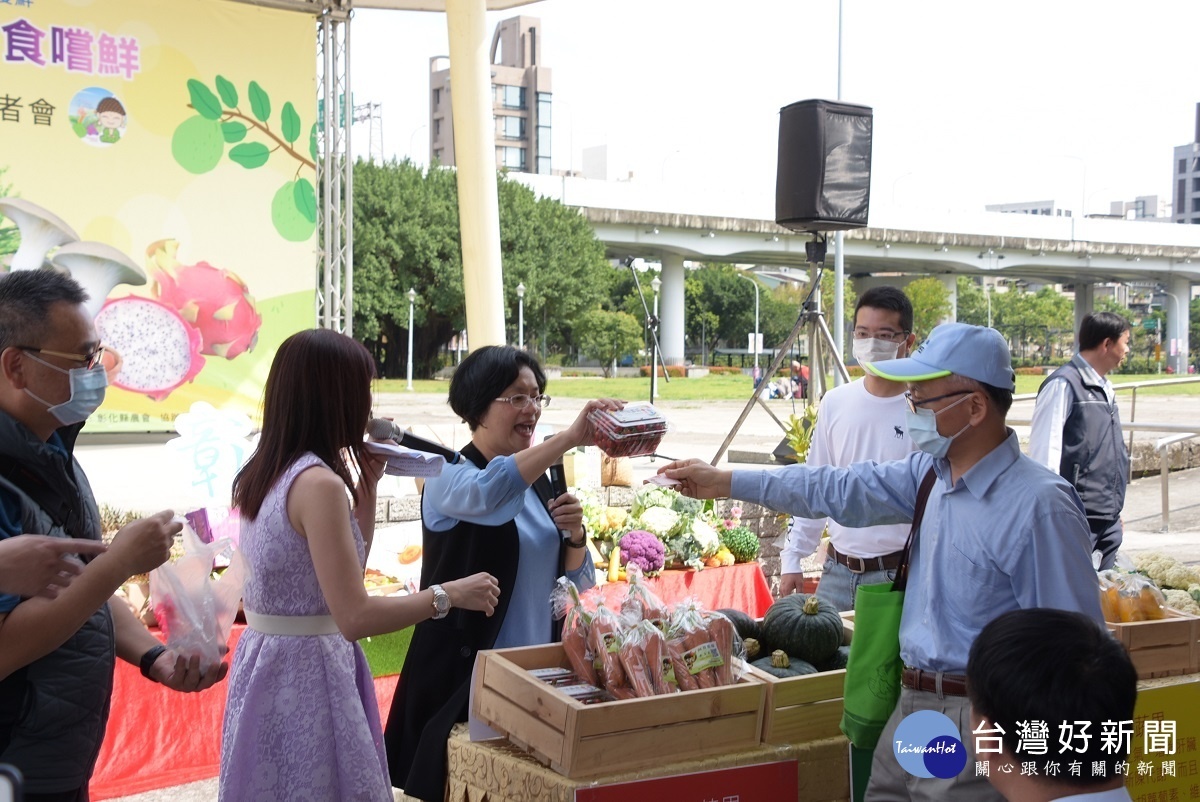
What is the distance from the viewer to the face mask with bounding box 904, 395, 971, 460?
2.27m

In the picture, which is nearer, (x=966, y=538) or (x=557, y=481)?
(x=966, y=538)

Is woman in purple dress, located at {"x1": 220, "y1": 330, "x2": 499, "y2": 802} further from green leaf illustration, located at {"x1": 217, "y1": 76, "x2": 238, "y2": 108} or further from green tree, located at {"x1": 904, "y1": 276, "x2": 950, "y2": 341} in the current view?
green tree, located at {"x1": 904, "y1": 276, "x2": 950, "y2": 341}

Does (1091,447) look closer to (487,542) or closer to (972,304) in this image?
(487,542)

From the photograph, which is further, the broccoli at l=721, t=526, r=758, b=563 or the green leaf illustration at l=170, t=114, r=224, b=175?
the green leaf illustration at l=170, t=114, r=224, b=175

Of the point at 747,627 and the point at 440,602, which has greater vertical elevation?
the point at 440,602

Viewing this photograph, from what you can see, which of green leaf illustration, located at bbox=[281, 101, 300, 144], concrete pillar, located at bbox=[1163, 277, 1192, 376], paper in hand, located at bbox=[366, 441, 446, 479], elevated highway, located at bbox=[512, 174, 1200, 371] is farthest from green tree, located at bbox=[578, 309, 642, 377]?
paper in hand, located at bbox=[366, 441, 446, 479]

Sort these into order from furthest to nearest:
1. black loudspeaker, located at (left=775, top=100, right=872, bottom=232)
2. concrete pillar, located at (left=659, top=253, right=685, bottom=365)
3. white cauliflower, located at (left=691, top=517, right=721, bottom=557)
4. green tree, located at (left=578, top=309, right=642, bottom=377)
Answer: green tree, located at (left=578, top=309, right=642, bottom=377) < concrete pillar, located at (left=659, top=253, right=685, bottom=365) < black loudspeaker, located at (left=775, top=100, right=872, bottom=232) < white cauliflower, located at (left=691, top=517, right=721, bottom=557)

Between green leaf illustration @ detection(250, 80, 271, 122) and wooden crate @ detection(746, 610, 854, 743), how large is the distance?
27.7ft

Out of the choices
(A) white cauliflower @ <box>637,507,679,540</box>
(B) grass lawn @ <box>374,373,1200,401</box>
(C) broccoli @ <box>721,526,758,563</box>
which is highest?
(A) white cauliflower @ <box>637,507,679,540</box>

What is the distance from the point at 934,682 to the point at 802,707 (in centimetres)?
47

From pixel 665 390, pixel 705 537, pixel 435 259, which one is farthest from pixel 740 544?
pixel 435 259

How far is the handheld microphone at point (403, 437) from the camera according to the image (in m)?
2.59

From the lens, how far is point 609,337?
50812 millimetres

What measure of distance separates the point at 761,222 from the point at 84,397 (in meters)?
37.2
